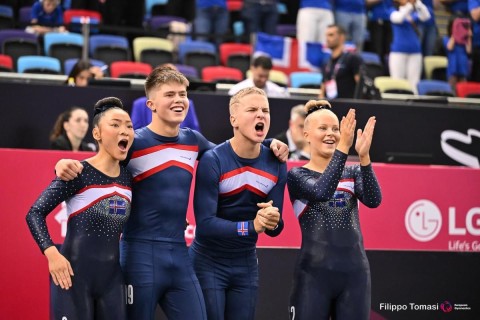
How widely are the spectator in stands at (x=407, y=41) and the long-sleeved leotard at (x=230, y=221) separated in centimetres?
743

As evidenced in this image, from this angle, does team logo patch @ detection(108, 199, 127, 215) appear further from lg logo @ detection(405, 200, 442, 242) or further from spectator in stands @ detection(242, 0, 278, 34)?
spectator in stands @ detection(242, 0, 278, 34)

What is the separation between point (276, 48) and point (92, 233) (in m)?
8.00

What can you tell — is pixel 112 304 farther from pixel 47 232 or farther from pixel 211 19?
pixel 211 19

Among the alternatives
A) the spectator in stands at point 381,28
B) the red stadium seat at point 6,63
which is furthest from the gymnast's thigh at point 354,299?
the spectator in stands at point 381,28

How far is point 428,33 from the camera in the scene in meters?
14.3

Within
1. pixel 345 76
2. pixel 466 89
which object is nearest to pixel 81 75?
pixel 345 76

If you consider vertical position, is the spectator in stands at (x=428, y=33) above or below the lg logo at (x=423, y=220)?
above

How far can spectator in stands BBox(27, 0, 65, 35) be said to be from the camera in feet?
41.4

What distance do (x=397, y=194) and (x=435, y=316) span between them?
3.78 feet

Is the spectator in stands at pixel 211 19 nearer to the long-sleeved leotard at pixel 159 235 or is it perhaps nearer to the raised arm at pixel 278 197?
the raised arm at pixel 278 197

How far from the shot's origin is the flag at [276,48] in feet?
42.7

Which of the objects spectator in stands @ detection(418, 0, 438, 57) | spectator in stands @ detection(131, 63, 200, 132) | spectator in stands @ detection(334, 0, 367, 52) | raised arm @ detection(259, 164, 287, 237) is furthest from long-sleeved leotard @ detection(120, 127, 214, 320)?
spectator in stands @ detection(418, 0, 438, 57)

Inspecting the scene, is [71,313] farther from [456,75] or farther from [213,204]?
[456,75]

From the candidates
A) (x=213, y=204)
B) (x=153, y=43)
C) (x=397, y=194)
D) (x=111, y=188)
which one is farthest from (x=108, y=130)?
(x=153, y=43)
